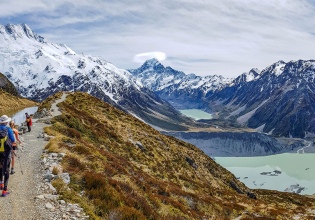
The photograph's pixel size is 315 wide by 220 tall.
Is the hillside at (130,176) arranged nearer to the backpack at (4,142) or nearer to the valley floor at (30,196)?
the valley floor at (30,196)

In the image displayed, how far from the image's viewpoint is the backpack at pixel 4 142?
1334 cm

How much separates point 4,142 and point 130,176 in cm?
1036

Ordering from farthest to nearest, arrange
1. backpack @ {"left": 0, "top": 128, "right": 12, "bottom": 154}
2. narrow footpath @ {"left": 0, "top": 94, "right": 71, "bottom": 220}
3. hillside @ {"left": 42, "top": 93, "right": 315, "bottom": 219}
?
hillside @ {"left": 42, "top": 93, "right": 315, "bottom": 219} → backpack @ {"left": 0, "top": 128, "right": 12, "bottom": 154} → narrow footpath @ {"left": 0, "top": 94, "right": 71, "bottom": 220}

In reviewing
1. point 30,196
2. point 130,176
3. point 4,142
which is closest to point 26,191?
point 30,196

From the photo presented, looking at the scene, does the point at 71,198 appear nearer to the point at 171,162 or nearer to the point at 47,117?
the point at 47,117

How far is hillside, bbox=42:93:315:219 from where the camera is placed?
593 inches

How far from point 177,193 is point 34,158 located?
1143cm

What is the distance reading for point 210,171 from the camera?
58.4 meters

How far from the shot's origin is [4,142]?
13438 mm

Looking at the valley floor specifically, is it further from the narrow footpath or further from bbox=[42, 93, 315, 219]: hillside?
bbox=[42, 93, 315, 219]: hillside

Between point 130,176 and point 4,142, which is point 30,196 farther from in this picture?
point 130,176

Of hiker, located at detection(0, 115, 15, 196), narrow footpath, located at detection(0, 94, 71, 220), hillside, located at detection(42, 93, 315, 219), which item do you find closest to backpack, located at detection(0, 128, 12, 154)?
hiker, located at detection(0, 115, 15, 196)

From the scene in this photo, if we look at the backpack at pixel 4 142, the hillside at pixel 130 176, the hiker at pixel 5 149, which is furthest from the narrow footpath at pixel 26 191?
the backpack at pixel 4 142

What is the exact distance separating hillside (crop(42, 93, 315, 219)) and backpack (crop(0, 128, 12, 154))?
289cm
